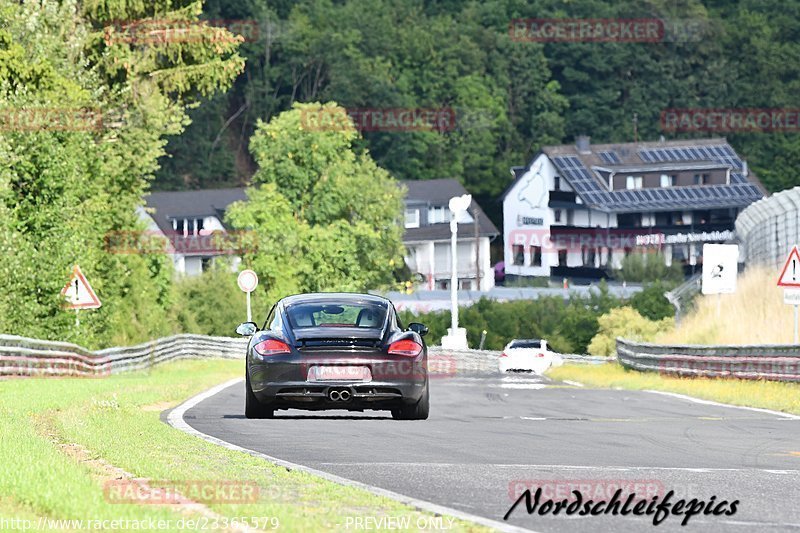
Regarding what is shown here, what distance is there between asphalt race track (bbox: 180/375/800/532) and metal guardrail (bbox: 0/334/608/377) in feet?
32.3

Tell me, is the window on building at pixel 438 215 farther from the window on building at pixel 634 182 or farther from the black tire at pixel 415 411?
the black tire at pixel 415 411

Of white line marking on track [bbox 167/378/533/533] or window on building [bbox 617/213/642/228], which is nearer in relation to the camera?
white line marking on track [bbox 167/378/533/533]

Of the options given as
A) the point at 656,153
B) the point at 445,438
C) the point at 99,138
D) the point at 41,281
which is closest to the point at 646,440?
the point at 445,438

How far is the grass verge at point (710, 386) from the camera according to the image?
23.4m

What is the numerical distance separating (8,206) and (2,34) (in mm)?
4922

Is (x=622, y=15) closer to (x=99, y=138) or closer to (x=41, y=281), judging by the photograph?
(x=99, y=138)

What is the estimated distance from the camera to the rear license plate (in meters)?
16.6

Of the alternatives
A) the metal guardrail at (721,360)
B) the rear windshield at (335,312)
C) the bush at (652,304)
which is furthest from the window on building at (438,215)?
the rear windshield at (335,312)

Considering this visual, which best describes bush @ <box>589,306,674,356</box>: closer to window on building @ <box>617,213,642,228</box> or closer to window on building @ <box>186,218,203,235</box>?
window on building @ <box>617,213,642,228</box>

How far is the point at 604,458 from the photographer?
1349cm

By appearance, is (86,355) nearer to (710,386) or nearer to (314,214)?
(710,386)

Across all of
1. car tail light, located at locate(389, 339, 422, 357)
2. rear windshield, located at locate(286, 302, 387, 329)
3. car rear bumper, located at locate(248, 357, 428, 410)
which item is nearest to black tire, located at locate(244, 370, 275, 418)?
car rear bumper, located at locate(248, 357, 428, 410)

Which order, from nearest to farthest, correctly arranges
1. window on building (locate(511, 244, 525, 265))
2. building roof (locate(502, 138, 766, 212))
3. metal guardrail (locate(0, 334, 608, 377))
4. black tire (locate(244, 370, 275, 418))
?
black tire (locate(244, 370, 275, 418)), metal guardrail (locate(0, 334, 608, 377)), building roof (locate(502, 138, 766, 212)), window on building (locate(511, 244, 525, 265))

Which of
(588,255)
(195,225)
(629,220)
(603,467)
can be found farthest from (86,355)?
(629,220)
